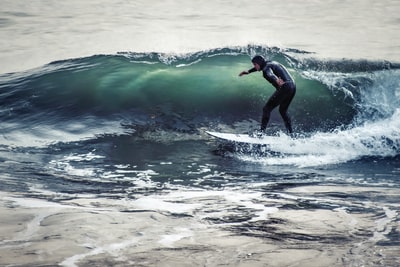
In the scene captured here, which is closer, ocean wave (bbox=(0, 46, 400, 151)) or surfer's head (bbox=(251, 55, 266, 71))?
surfer's head (bbox=(251, 55, 266, 71))

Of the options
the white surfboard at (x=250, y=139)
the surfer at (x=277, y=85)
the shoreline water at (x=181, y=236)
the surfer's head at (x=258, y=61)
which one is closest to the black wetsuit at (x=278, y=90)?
the surfer at (x=277, y=85)

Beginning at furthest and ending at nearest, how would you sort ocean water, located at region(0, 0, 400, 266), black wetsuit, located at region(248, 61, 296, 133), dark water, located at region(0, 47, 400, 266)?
black wetsuit, located at region(248, 61, 296, 133), dark water, located at region(0, 47, 400, 266), ocean water, located at region(0, 0, 400, 266)

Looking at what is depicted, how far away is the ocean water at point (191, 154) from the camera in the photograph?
20.8ft

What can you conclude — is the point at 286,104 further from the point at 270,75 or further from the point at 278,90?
the point at 270,75

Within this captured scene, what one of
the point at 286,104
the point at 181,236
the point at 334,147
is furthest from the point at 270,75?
the point at 181,236

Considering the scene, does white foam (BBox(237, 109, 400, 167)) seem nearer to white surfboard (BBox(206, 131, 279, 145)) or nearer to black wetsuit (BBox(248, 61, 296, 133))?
white surfboard (BBox(206, 131, 279, 145))

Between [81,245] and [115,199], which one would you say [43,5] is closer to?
[115,199]

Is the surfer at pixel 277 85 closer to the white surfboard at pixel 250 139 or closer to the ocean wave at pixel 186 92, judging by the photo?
the white surfboard at pixel 250 139

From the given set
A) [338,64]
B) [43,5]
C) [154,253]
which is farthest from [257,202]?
[43,5]

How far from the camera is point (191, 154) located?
1160 centimetres

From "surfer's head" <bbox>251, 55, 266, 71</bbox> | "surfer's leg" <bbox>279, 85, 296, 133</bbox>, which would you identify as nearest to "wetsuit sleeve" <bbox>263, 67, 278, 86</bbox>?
"surfer's head" <bbox>251, 55, 266, 71</bbox>

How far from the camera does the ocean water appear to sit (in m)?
6.35

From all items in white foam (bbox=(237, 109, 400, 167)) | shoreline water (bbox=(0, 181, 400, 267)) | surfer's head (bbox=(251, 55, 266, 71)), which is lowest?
white foam (bbox=(237, 109, 400, 167))

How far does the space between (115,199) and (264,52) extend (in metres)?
10.3
